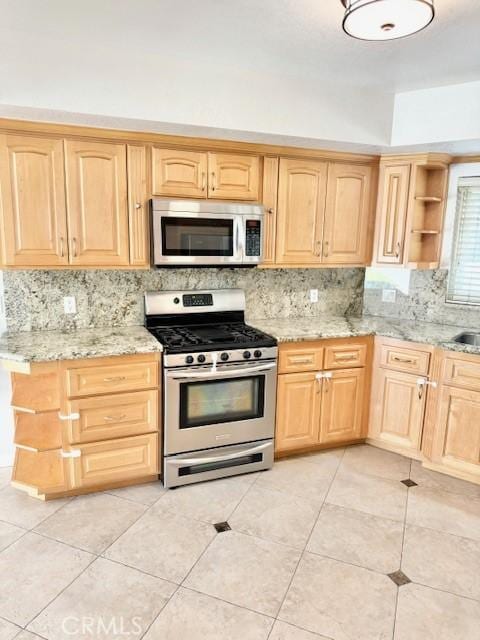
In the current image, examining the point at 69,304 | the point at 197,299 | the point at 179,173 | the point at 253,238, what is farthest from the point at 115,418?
the point at 179,173

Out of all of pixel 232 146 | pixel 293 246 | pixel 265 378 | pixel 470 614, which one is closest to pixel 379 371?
pixel 265 378

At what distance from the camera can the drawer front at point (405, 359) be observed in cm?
307

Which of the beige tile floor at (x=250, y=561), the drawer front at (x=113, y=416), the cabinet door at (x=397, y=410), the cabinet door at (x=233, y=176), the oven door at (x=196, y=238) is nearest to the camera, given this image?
the beige tile floor at (x=250, y=561)

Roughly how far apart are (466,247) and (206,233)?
2019 mm

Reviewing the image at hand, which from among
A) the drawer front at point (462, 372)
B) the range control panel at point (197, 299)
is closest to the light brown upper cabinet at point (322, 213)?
the range control panel at point (197, 299)

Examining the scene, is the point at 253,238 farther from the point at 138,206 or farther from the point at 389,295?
the point at 389,295

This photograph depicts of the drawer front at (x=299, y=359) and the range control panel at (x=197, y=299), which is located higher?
the range control panel at (x=197, y=299)

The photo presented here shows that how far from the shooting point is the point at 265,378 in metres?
2.96

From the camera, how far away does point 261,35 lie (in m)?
2.22

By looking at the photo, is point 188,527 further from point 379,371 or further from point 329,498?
point 379,371

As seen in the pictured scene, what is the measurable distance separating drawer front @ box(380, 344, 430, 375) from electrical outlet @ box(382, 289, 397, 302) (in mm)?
668

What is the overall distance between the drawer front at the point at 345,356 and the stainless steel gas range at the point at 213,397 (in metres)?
0.45

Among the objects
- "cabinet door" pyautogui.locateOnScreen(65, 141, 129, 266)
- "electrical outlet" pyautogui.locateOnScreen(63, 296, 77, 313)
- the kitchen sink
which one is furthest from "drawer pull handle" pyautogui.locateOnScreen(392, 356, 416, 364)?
"electrical outlet" pyautogui.locateOnScreen(63, 296, 77, 313)

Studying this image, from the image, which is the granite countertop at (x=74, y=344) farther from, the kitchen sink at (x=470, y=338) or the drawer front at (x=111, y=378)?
the kitchen sink at (x=470, y=338)
